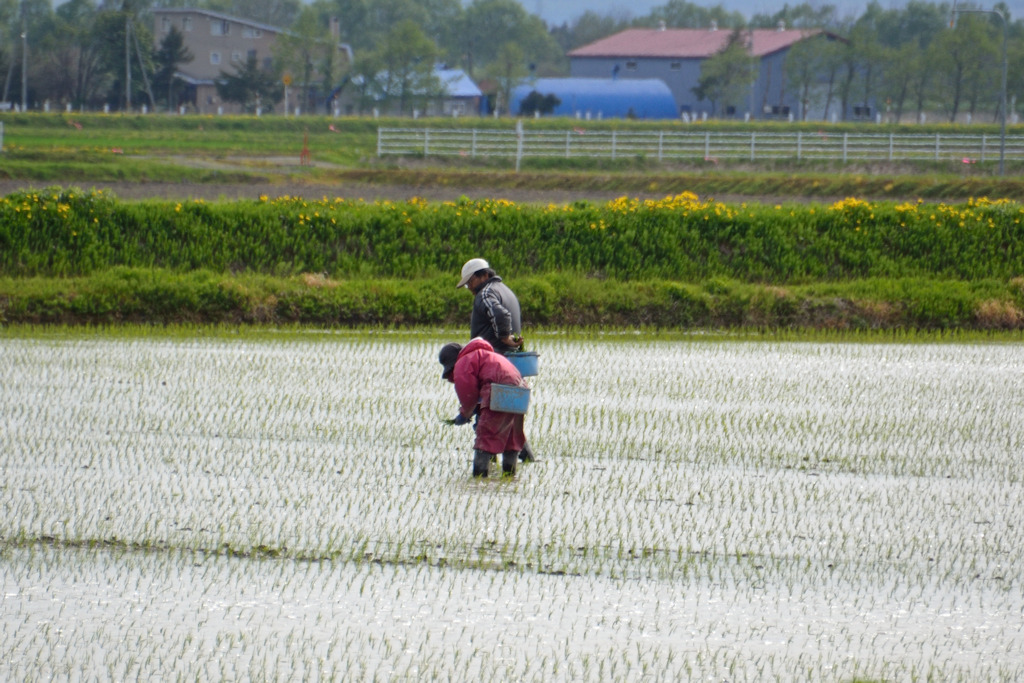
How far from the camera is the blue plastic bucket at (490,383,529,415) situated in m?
8.41

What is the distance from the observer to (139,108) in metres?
75.4

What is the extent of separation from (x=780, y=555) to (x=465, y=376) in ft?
8.24

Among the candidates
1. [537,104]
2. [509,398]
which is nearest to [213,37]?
[537,104]

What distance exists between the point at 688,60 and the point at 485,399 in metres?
85.7

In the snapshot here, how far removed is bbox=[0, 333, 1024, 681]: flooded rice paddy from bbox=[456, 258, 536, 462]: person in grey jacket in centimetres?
84

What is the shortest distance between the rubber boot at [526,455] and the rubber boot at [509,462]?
1.01 feet

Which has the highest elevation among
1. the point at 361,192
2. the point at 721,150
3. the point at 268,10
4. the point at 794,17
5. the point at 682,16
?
the point at 682,16

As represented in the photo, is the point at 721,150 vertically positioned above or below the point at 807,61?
below

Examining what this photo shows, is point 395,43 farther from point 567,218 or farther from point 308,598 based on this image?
point 308,598

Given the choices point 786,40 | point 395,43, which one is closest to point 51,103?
point 395,43

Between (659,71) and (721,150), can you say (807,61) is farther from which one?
(721,150)

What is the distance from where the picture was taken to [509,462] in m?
8.77

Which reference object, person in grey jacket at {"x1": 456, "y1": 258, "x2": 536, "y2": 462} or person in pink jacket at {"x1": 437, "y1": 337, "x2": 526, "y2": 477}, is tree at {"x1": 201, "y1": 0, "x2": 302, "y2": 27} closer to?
person in grey jacket at {"x1": 456, "y1": 258, "x2": 536, "y2": 462}

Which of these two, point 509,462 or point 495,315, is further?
point 495,315
